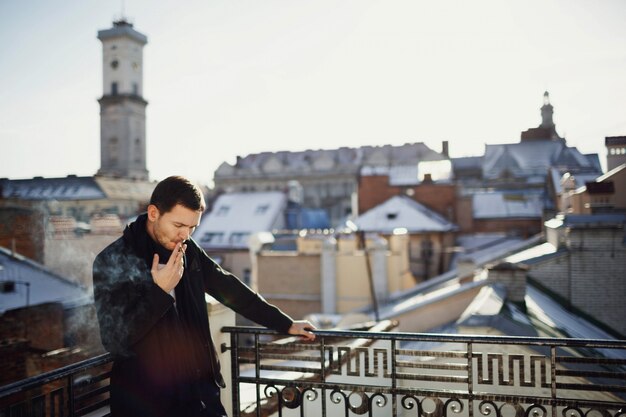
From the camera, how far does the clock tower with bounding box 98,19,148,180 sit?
58.2 m

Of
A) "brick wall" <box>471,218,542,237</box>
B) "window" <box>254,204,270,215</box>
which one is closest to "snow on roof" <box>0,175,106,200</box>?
"window" <box>254,204,270,215</box>

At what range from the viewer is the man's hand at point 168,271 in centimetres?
252

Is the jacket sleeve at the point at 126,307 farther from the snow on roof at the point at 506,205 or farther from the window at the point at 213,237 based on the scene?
the snow on roof at the point at 506,205

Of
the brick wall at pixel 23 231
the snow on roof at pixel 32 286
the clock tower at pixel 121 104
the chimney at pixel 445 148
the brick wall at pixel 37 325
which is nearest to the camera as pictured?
the brick wall at pixel 37 325

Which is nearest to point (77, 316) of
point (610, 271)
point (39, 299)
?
point (39, 299)

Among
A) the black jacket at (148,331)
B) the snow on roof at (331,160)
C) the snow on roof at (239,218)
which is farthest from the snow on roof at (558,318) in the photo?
the snow on roof at (331,160)

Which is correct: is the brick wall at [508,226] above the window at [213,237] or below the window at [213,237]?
above

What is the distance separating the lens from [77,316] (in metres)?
8.89

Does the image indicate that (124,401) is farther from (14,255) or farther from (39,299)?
(14,255)

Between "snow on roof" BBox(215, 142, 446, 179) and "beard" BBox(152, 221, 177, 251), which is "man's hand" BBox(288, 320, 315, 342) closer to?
"beard" BBox(152, 221, 177, 251)

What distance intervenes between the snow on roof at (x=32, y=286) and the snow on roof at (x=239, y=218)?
20541 mm

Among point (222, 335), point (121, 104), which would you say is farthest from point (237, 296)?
point (121, 104)

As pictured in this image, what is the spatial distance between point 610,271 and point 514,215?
22.6 meters

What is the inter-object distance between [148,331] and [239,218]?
31.4 metres
